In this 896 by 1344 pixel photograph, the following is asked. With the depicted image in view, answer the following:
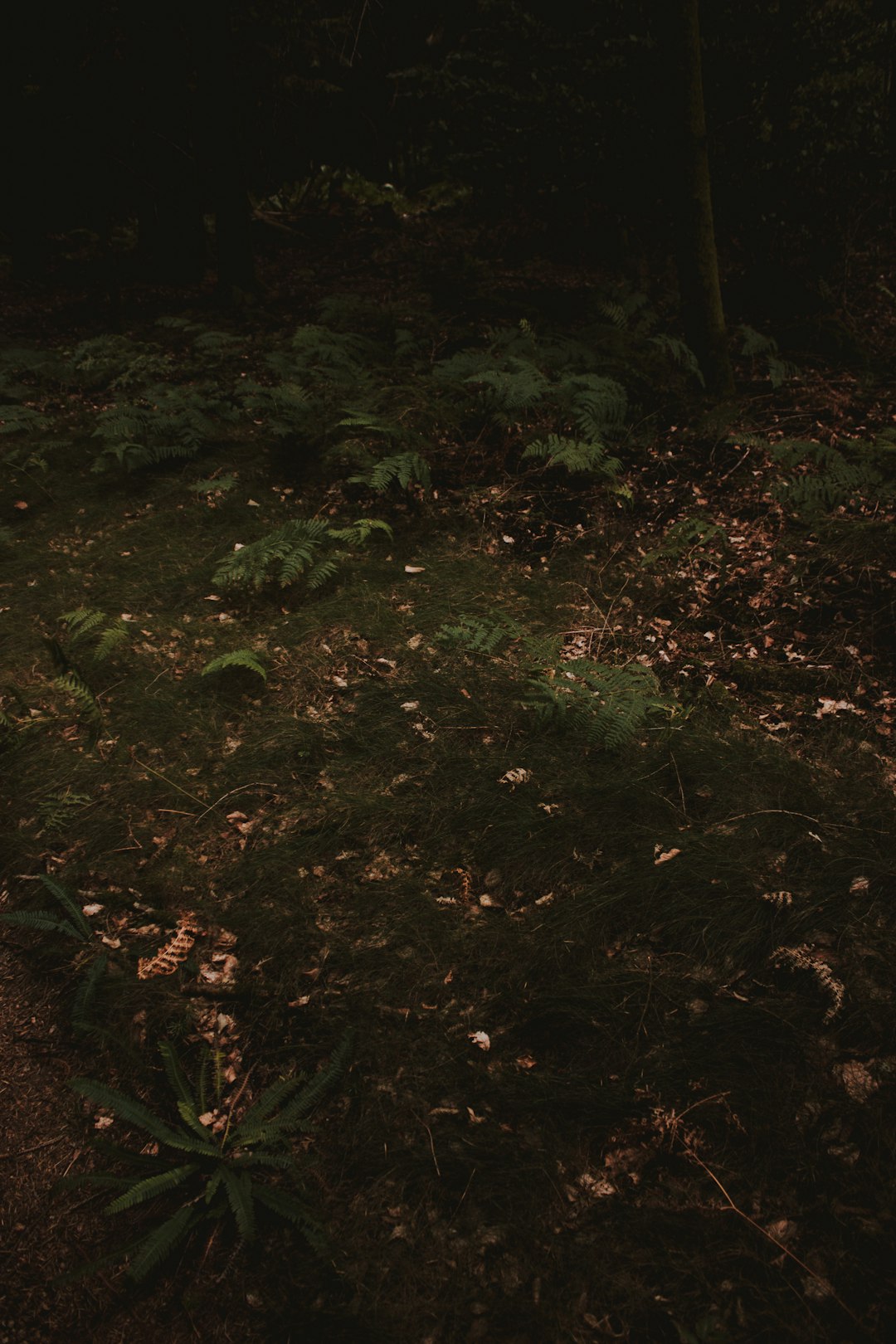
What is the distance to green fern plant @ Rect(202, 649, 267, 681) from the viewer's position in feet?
12.0

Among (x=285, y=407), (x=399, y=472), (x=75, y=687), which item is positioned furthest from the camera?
(x=285, y=407)

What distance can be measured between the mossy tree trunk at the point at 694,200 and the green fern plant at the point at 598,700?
3716mm

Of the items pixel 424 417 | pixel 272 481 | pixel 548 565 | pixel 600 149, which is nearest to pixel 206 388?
pixel 272 481

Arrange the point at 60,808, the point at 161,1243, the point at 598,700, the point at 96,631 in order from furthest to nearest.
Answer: the point at 96,631, the point at 598,700, the point at 60,808, the point at 161,1243

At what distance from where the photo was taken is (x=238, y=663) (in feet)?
12.2

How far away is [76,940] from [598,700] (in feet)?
7.79

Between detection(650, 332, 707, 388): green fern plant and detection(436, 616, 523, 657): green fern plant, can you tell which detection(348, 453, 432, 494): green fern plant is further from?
detection(650, 332, 707, 388): green fern plant

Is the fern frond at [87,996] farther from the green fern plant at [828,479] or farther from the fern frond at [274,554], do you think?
the green fern plant at [828,479]

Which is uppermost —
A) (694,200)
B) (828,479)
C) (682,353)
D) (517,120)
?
(517,120)

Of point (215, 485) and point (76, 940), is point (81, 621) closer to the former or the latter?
point (215, 485)

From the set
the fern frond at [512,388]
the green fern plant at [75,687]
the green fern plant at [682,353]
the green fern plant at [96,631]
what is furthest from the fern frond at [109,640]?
the green fern plant at [682,353]

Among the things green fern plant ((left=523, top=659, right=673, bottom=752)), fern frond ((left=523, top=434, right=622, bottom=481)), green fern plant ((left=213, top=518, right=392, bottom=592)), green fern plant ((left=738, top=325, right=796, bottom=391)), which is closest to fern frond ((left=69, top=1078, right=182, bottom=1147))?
green fern plant ((left=523, top=659, right=673, bottom=752))

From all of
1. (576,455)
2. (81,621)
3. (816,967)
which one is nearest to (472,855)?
(816,967)

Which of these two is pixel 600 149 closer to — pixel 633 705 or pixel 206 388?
pixel 206 388
